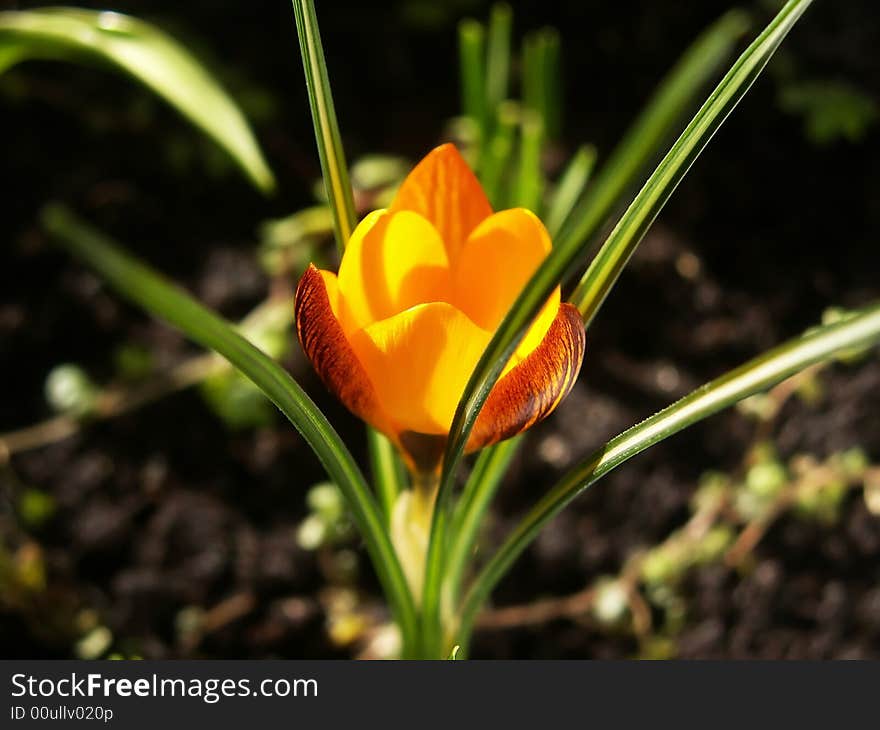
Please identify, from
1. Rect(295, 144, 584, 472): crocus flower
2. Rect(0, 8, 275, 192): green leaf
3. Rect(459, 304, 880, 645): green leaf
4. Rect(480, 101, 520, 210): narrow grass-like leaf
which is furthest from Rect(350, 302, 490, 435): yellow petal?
Rect(480, 101, 520, 210): narrow grass-like leaf

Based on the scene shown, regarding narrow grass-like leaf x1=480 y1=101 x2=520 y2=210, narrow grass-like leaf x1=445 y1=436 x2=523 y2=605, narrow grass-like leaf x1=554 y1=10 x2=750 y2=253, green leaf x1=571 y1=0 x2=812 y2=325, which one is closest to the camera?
narrow grass-like leaf x1=554 y1=10 x2=750 y2=253

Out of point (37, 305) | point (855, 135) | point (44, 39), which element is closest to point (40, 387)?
point (37, 305)

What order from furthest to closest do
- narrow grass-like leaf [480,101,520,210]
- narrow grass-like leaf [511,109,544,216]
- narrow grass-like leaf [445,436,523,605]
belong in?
narrow grass-like leaf [480,101,520,210]
narrow grass-like leaf [511,109,544,216]
narrow grass-like leaf [445,436,523,605]

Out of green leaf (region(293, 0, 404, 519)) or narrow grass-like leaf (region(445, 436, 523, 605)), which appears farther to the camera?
narrow grass-like leaf (region(445, 436, 523, 605))

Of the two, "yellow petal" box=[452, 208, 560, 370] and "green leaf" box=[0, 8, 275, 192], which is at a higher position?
"green leaf" box=[0, 8, 275, 192]

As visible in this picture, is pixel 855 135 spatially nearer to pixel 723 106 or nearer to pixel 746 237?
pixel 746 237

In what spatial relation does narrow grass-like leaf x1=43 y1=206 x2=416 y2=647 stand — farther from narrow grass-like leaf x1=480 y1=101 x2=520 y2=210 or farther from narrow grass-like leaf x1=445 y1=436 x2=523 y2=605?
narrow grass-like leaf x1=480 y1=101 x2=520 y2=210

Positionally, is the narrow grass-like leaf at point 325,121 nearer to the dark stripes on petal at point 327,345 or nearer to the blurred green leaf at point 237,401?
the dark stripes on petal at point 327,345
